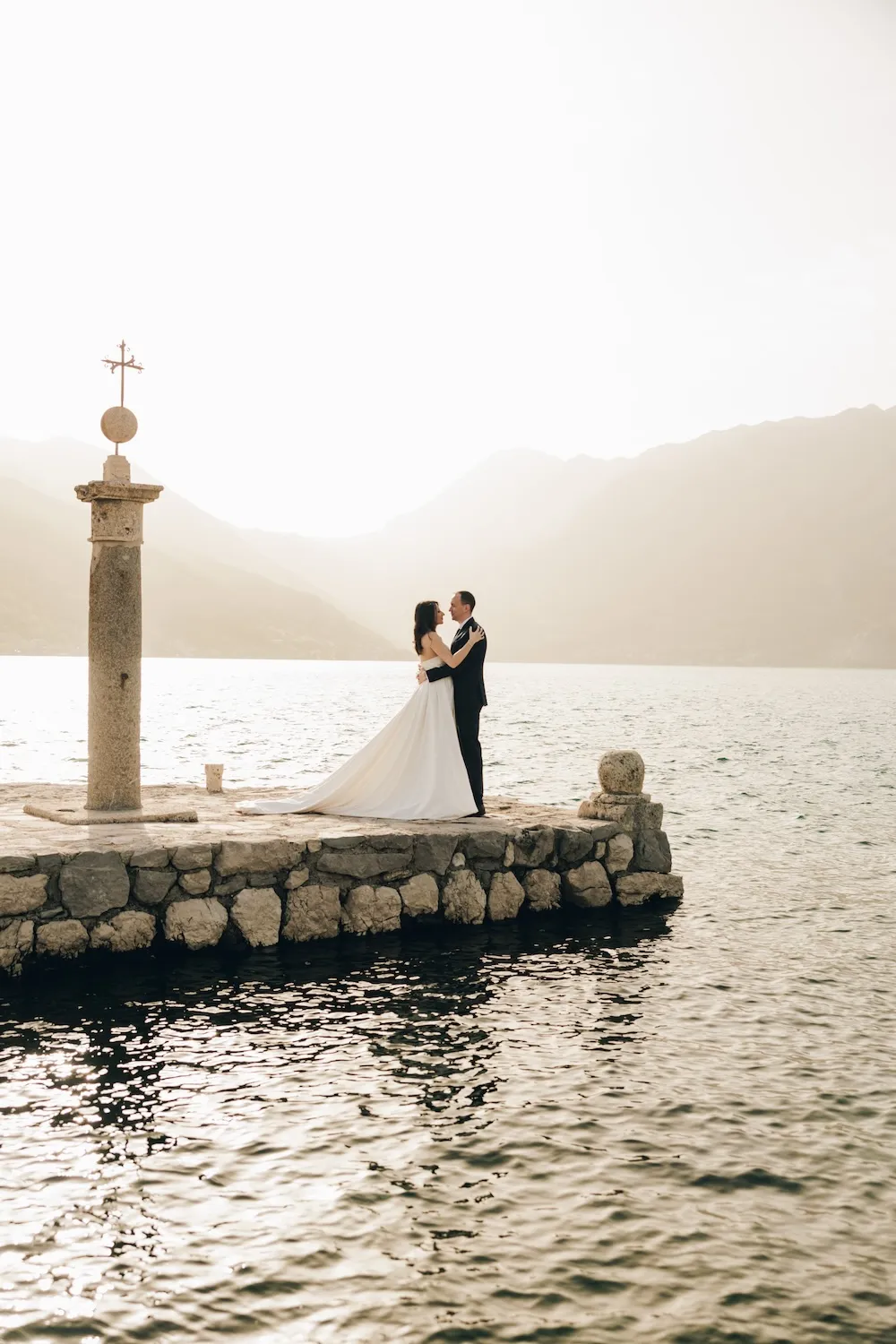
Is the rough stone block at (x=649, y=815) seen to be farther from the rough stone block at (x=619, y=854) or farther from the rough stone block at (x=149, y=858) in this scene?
the rough stone block at (x=149, y=858)

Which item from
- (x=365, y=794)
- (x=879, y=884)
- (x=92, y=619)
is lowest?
(x=879, y=884)

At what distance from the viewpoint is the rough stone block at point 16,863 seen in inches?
399

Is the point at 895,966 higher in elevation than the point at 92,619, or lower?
lower

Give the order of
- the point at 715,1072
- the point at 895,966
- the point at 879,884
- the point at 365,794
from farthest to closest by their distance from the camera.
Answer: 1. the point at 879,884
2. the point at 365,794
3. the point at 895,966
4. the point at 715,1072

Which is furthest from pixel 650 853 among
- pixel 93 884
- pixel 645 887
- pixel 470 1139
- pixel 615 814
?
pixel 470 1139

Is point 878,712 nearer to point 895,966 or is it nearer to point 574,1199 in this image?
point 895,966

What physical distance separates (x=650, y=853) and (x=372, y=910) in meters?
4.20

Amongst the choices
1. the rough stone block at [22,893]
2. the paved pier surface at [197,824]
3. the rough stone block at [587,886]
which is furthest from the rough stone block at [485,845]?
the rough stone block at [22,893]

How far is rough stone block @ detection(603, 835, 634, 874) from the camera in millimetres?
14328

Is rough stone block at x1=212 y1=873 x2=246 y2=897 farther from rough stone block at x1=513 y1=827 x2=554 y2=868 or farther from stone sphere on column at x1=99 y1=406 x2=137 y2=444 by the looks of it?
stone sphere on column at x1=99 y1=406 x2=137 y2=444

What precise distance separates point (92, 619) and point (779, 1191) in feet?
29.9

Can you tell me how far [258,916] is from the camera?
37.7 feet

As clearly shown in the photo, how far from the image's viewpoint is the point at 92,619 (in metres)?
12.8

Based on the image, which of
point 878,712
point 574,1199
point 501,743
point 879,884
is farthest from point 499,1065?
point 878,712
